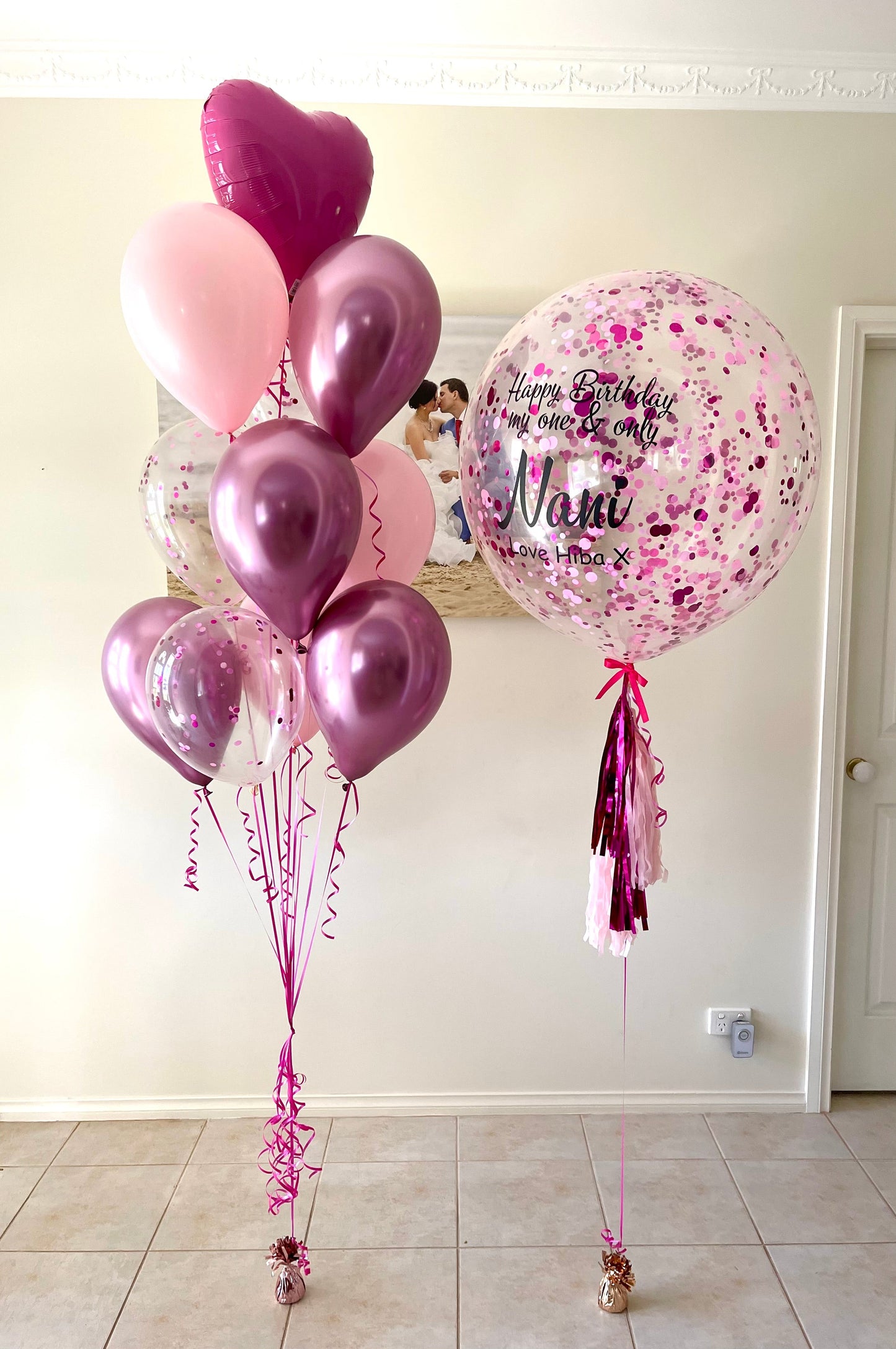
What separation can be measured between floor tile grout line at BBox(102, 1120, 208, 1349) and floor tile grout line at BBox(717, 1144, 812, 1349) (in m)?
1.23

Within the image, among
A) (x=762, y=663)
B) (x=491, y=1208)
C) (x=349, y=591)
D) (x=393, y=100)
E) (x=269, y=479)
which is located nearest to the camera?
(x=269, y=479)

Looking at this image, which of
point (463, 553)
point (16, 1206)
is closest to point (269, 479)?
point (463, 553)

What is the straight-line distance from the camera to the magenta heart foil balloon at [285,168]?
1227 millimetres

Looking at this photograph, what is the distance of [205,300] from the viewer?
119 cm

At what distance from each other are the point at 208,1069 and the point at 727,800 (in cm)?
146

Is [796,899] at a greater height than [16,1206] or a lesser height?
greater

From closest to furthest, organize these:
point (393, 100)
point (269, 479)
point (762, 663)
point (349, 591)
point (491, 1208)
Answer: point (269, 479) → point (349, 591) → point (491, 1208) → point (393, 100) → point (762, 663)

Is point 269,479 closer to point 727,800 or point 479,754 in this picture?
point 479,754

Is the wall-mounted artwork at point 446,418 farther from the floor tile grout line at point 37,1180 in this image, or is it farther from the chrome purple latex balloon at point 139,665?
the floor tile grout line at point 37,1180

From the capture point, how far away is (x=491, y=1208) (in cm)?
202

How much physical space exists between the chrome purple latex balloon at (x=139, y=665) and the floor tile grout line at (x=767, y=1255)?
1449mm

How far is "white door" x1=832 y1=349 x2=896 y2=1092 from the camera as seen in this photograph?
2322 millimetres

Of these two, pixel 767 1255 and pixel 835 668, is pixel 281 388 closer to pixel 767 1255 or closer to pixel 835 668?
pixel 835 668

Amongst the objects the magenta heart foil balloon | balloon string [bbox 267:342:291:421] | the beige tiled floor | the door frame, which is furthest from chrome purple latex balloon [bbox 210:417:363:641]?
the door frame
